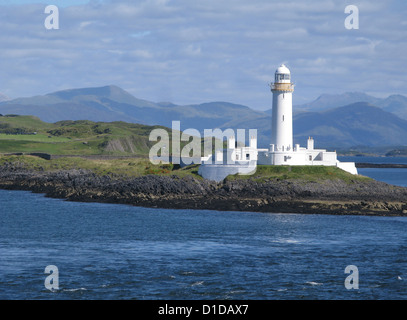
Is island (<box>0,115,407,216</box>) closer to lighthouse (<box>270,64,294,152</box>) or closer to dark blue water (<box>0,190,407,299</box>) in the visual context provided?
dark blue water (<box>0,190,407,299</box>)

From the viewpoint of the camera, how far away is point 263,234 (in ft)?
176

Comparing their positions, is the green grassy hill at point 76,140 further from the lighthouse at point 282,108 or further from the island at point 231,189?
the lighthouse at point 282,108

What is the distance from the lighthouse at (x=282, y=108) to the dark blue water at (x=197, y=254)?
1899 cm

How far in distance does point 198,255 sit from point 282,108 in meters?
40.9

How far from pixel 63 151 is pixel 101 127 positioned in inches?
1934

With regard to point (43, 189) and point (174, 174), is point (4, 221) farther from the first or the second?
point (43, 189)

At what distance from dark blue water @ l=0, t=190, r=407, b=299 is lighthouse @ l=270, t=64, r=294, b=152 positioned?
18986mm

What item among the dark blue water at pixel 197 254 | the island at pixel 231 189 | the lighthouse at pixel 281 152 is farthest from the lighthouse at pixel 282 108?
the dark blue water at pixel 197 254

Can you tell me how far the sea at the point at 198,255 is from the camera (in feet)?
115

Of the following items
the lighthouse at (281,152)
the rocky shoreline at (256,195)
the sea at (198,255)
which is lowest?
the sea at (198,255)

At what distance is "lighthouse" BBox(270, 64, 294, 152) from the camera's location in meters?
81.1

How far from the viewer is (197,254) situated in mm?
44875

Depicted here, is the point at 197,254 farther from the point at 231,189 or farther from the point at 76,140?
the point at 76,140

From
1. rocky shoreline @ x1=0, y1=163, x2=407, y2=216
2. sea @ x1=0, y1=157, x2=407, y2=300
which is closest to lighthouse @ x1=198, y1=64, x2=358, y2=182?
rocky shoreline @ x1=0, y1=163, x2=407, y2=216
